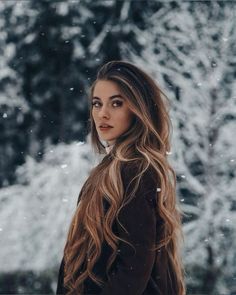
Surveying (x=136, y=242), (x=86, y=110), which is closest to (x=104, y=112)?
(x=136, y=242)

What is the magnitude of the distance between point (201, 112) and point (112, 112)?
454 centimetres

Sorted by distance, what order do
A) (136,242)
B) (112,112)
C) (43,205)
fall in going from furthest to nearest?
1. (43,205)
2. (112,112)
3. (136,242)

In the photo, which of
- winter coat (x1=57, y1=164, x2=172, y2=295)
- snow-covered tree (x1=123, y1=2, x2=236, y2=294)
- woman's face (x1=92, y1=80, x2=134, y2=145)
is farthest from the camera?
snow-covered tree (x1=123, y1=2, x2=236, y2=294)

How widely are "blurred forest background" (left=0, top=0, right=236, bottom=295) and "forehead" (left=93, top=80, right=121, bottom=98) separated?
431cm

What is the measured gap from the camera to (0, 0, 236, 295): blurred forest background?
19.2ft

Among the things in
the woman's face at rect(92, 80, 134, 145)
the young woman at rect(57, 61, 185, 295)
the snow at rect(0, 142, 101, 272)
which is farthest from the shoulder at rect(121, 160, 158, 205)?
the snow at rect(0, 142, 101, 272)

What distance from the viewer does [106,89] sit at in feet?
5.09

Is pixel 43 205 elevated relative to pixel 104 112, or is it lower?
lower

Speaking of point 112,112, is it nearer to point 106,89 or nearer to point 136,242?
point 106,89

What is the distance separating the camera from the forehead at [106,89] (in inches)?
60.5

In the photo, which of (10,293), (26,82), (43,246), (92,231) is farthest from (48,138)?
(92,231)

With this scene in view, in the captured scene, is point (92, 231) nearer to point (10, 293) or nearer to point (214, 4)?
point (10, 293)

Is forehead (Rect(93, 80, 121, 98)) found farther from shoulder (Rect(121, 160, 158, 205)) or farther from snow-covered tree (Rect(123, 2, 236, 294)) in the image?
snow-covered tree (Rect(123, 2, 236, 294))

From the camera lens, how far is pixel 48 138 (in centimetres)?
594
